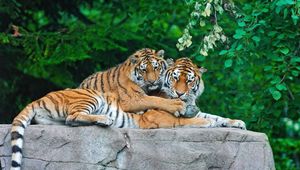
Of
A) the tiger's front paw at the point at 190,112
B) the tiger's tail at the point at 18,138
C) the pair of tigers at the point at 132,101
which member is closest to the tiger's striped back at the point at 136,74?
the pair of tigers at the point at 132,101

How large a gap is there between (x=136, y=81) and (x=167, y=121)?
31.8 inches

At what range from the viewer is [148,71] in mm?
8398

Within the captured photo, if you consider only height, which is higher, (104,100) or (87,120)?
(104,100)

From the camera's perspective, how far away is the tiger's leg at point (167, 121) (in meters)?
7.82

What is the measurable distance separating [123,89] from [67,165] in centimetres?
154

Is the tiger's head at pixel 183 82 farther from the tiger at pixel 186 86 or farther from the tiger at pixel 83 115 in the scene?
the tiger at pixel 83 115

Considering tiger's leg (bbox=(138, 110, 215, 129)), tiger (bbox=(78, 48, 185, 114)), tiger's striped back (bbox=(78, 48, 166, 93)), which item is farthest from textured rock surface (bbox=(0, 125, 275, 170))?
tiger's striped back (bbox=(78, 48, 166, 93))

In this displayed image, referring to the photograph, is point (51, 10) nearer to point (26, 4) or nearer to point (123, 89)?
point (26, 4)

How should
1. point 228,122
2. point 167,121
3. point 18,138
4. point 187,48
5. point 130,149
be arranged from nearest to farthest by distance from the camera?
1. point 18,138
2. point 130,149
3. point 167,121
4. point 228,122
5. point 187,48

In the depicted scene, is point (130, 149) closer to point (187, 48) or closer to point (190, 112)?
point (190, 112)

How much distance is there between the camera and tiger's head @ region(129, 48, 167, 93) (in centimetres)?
838

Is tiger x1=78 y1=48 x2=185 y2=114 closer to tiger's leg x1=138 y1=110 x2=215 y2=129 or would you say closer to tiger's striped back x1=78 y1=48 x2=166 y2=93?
tiger's striped back x1=78 y1=48 x2=166 y2=93

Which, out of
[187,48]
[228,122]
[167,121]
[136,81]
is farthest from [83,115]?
[187,48]

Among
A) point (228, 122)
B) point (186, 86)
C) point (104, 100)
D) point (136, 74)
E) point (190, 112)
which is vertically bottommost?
point (228, 122)
